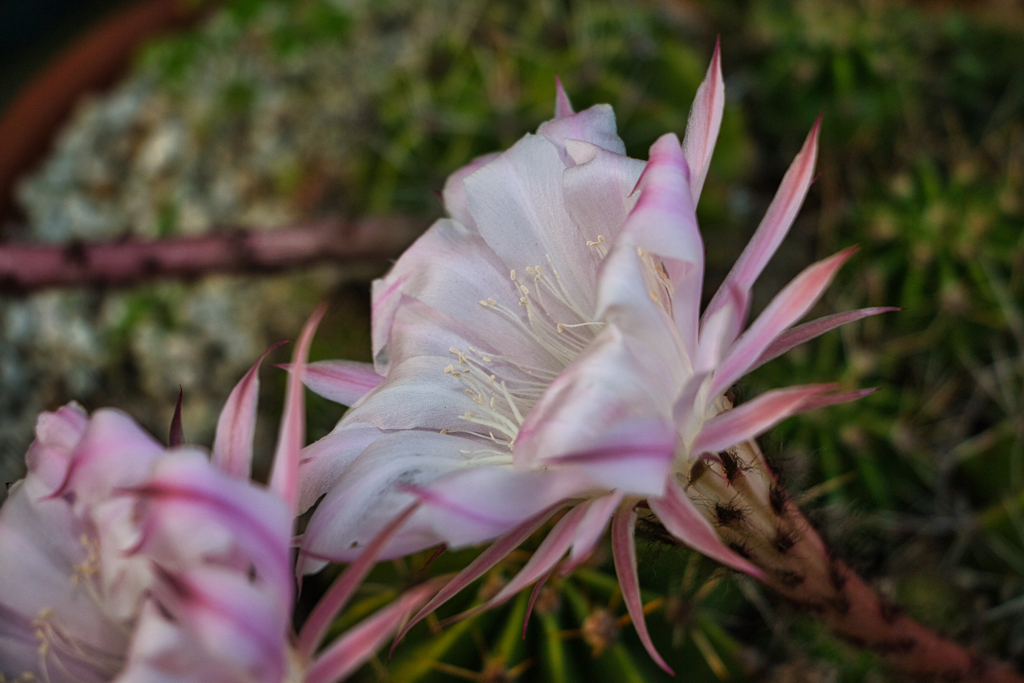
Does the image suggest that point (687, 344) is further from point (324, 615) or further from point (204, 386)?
point (204, 386)

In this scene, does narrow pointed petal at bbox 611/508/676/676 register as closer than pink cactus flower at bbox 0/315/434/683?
No

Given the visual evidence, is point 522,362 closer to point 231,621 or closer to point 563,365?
point 563,365

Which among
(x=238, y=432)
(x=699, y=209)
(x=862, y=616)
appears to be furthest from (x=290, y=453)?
(x=699, y=209)

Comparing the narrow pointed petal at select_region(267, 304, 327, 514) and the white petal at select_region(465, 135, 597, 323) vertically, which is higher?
the white petal at select_region(465, 135, 597, 323)

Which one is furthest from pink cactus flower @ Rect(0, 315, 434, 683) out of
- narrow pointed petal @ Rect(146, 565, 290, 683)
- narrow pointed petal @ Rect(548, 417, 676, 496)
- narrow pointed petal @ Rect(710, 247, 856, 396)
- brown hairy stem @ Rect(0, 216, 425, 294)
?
brown hairy stem @ Rect(0, 216, 425, 294)

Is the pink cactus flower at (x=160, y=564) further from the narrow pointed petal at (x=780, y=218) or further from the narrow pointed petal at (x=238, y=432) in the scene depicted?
the narrow pointed petal at (x=780, y=218)

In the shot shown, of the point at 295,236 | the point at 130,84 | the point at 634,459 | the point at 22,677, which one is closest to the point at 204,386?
the point at 295,236

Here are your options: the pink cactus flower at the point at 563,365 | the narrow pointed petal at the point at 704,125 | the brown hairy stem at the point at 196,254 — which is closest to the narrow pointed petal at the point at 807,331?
the pink cactus flower at the point at 563,365

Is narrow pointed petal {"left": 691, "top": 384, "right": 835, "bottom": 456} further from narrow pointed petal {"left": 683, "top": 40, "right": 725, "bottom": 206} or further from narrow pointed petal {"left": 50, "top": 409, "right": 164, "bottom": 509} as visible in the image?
narrow pointed petal {"left": 50, "top": 409, "right": 164, "bottom": 509}
